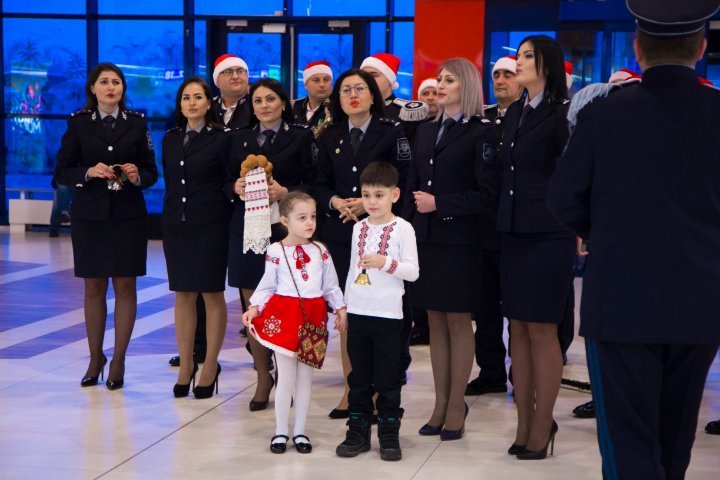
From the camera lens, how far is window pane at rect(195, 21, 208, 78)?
14281 mm

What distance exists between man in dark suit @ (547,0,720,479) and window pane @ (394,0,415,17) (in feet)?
38.1

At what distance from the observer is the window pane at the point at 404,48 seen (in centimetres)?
1390

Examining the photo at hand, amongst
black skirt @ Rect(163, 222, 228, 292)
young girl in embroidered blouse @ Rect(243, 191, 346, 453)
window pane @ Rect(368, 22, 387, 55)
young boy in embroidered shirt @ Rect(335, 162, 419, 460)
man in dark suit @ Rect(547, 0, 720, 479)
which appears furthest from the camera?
window pane @ Rect(368, 22, 387, 55)

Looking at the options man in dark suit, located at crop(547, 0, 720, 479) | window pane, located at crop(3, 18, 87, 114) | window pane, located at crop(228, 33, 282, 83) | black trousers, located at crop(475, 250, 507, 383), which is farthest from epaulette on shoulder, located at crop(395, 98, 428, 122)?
window pane, located at crop(3, 18, 87, 114)

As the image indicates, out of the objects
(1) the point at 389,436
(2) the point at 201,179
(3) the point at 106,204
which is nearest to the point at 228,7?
(3) the point at 106,204

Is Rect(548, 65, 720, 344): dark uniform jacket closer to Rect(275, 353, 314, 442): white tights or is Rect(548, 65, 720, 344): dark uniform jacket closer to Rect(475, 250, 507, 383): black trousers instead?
Rect(275, 353, 314, 442): white tights

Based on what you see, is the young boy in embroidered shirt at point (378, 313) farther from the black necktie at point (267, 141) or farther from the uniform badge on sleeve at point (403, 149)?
the black necktie at point (267, 141)

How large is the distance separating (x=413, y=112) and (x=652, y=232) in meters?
3.64

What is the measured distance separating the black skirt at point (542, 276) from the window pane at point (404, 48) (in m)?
10.1

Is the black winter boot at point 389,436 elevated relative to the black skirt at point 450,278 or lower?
lower

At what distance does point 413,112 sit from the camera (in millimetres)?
5973

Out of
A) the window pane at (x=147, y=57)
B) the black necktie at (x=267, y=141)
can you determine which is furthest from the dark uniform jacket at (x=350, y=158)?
the window pane at (x=147, y=57)

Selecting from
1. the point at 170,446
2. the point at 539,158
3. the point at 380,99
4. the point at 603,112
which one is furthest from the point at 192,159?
the point at 603,112

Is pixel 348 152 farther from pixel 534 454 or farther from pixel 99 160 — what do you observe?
pixel 534 454
